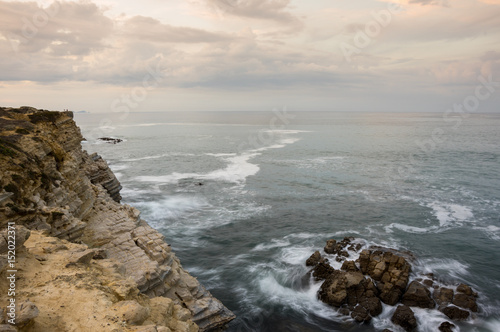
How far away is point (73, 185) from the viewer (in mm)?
23703

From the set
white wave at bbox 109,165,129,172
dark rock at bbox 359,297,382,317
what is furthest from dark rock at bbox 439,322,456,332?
white wave at bbox 109,165,129,172

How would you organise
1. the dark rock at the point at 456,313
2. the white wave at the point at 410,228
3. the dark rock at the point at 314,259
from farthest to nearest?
the white wave at the point at 410,228, the dark rock at the point at 314,259, the dark rock at the point at 456,313

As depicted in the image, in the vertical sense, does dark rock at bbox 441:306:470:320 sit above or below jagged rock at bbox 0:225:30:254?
below

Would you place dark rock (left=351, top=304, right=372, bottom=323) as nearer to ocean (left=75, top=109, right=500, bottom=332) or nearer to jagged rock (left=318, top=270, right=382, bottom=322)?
jagged rock (left=318, top=270, right=382, bottom=322)

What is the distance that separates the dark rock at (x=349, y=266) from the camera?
24894mm

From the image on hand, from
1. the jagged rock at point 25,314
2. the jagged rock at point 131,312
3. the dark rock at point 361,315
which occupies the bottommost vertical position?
the dark rock at point 361,315

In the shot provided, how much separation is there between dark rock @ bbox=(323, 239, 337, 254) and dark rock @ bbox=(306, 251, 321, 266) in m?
1.59

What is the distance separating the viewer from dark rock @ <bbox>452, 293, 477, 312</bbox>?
2138 centimetres

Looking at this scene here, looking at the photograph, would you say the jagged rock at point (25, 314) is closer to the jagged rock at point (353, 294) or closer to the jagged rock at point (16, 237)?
the jagged rock at point (16, 237)

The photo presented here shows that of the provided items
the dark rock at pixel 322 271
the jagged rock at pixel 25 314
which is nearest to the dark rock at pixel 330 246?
the dark rock at pixel 322 271

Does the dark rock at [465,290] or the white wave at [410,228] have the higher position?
the white wave at [410,228]

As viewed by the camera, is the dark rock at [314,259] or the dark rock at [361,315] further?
the dark rock at [314,259]

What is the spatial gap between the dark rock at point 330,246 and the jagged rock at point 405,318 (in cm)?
865

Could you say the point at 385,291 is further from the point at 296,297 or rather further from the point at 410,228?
the point at 410,228
